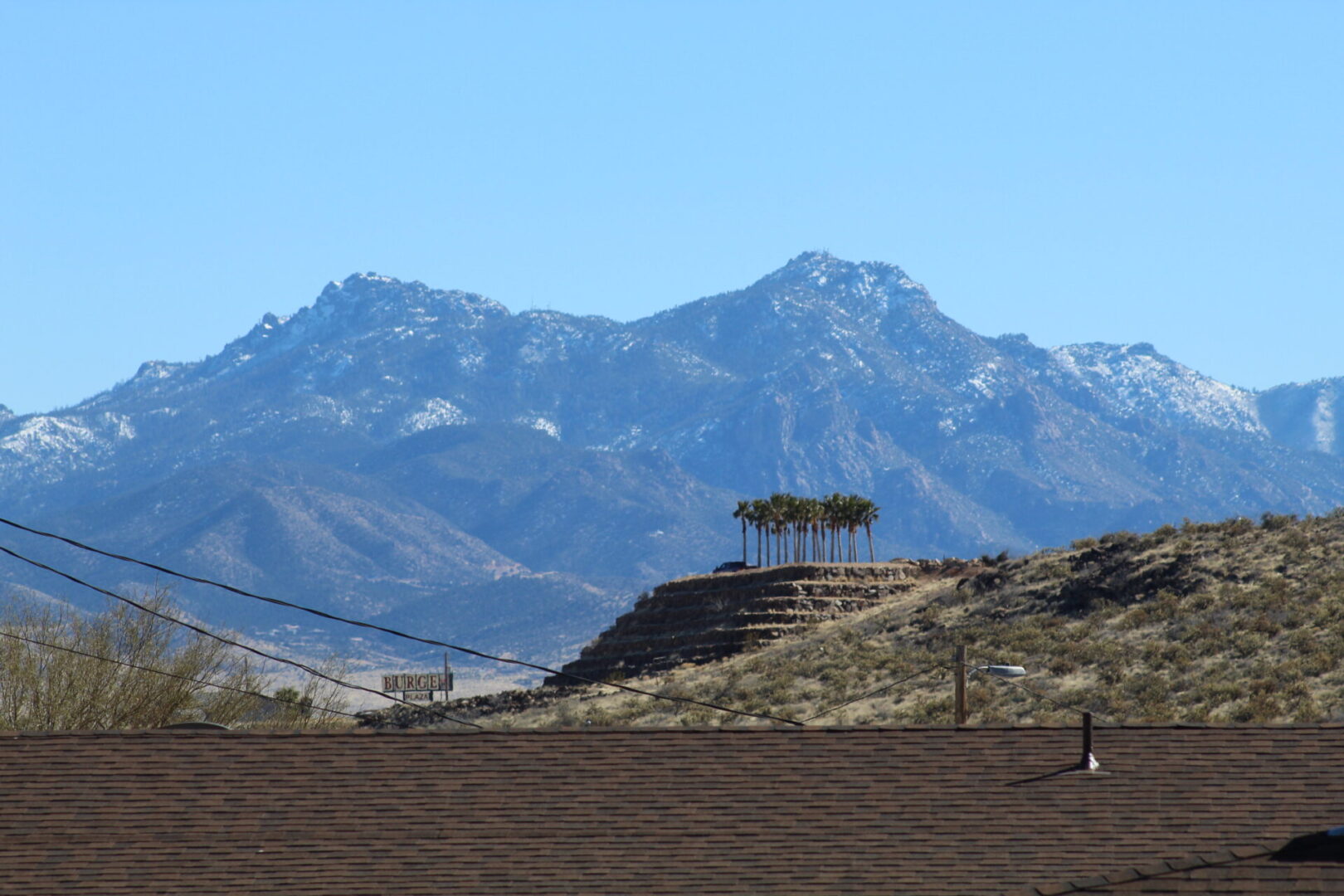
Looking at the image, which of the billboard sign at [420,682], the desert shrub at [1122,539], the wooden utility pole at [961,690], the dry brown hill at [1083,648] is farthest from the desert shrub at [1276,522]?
the billboard sign at [420,682]

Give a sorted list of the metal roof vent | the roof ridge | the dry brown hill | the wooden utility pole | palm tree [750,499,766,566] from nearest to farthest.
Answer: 1. the roof ridge
2. the metal roof vent
3. the wooden utility pole
4. the dry brown hill
5. palm tree [750,499,766,566]

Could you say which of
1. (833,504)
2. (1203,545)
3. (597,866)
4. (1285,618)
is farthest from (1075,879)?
(833,504)

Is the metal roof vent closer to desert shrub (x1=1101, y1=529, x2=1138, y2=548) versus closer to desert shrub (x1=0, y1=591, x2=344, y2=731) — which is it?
desert shrub (x1=0, y1=591, x2=344, y2=731)

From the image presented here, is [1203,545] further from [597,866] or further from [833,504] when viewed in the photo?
[597,866]

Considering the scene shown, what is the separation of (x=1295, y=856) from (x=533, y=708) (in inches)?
2593

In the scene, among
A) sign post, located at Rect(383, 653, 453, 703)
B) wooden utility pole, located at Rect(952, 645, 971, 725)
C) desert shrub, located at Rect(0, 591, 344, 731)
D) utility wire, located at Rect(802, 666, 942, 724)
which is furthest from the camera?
sign post, located at Rect(383, 653, 453, 703)

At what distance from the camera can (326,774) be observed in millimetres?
23344

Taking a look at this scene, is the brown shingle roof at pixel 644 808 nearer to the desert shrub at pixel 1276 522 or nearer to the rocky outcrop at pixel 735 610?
the desert shrub at pixel 1276 522

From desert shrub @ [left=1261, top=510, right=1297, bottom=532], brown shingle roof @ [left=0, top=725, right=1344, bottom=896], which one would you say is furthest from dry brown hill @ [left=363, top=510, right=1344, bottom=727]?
brown shingle roof @ [left=0, top=725, right=1344, bottom=896]

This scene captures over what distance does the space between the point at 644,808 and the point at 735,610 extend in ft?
227

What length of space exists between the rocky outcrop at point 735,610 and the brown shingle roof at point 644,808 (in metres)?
60.3

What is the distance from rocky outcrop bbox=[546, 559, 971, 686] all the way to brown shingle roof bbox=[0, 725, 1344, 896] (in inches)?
2374

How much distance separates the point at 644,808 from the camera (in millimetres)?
22406

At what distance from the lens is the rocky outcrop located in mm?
86562
